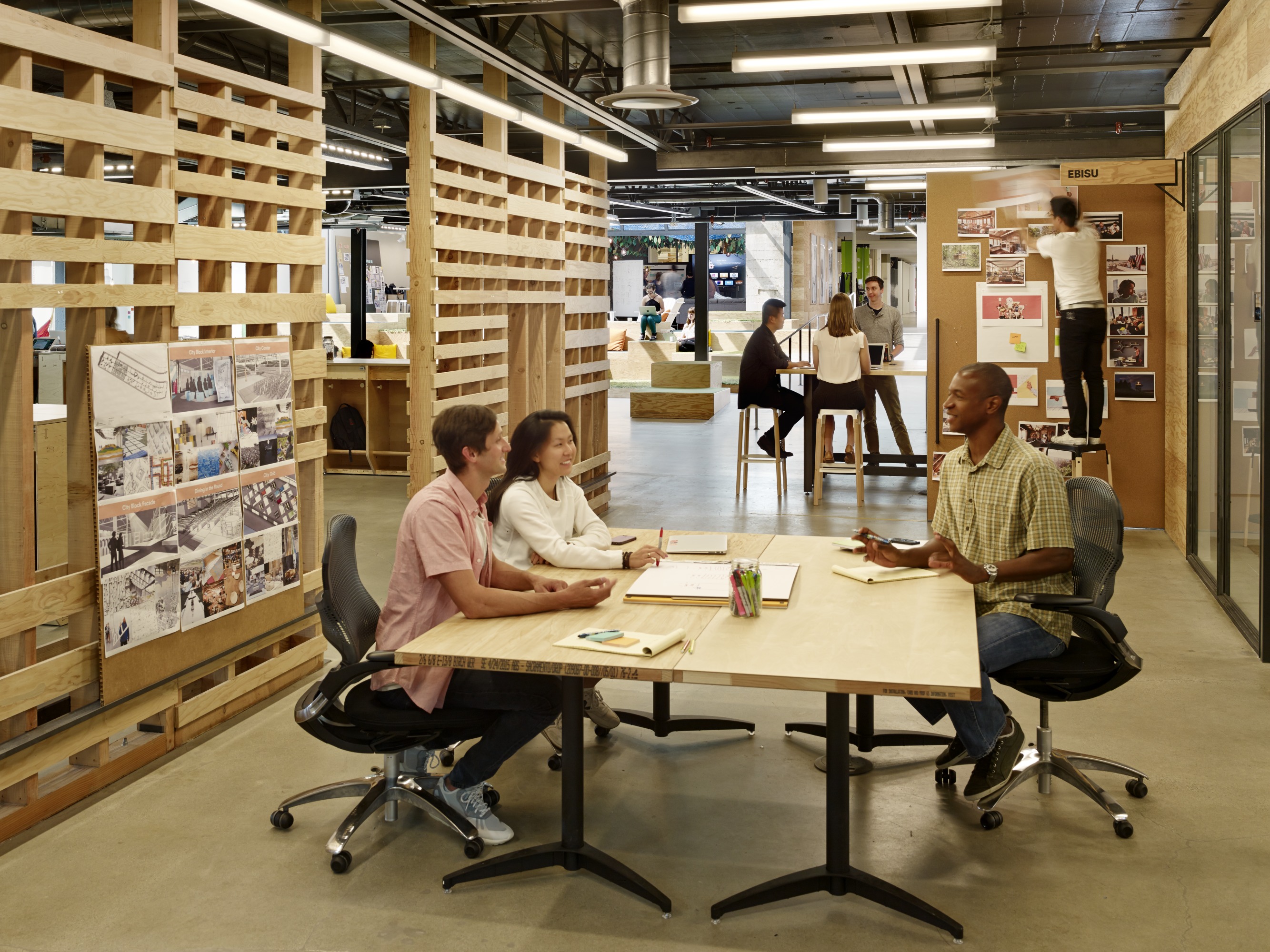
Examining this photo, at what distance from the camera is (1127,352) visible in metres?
8.68

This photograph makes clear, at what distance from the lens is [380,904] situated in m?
3.30

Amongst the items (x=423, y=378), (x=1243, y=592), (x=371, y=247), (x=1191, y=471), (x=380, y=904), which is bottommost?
(x=380, y=904)

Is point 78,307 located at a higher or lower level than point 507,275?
lower

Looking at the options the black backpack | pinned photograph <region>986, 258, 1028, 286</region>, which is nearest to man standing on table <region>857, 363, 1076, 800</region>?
pinned photograph <region>986, 258, 1028, 286</region>

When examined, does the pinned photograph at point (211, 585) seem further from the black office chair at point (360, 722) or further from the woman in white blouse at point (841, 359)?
the woman in white blouse at point (841, 359)

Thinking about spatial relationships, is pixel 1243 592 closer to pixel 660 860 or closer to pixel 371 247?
pixel 660 860

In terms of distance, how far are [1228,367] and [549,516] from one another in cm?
423

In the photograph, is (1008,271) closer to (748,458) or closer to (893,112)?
(893,112)

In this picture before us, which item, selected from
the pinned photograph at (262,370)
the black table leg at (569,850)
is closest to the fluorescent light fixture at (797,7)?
the pinned photograph at (262,370)

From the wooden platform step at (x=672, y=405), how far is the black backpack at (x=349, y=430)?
6.53 meters

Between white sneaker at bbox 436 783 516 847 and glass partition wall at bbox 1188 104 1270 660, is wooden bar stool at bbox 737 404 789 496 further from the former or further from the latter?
white sneaker at bbox 436 783 516 847

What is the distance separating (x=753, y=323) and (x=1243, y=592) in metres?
25.1

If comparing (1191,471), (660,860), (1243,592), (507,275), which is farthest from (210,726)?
(1191,471)

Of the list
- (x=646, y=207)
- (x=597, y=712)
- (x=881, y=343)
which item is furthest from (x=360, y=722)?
(x=646, y=207)
